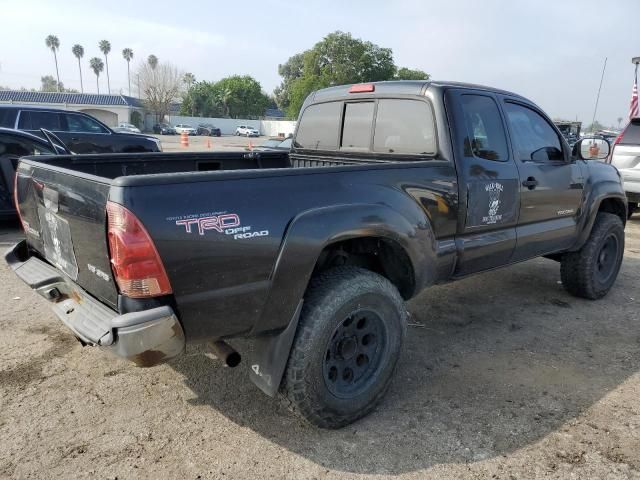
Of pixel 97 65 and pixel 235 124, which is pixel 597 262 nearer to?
Result: pixel 235 124

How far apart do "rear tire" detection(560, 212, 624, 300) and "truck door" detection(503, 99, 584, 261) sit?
1.26 feet

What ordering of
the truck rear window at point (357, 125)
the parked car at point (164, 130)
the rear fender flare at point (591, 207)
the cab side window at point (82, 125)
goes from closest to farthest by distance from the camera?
the truck rear window at point (357, 125) → the rear fender flare at point (591, 207) → the cab side window at point (82, 125) → the parked car at point (164, 130)

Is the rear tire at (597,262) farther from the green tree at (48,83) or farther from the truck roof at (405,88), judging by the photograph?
the green tree at (48,83)

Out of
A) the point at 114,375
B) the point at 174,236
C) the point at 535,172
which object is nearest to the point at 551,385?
the point at 535,172

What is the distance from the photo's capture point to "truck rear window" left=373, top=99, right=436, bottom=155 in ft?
11.3

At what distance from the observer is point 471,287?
5367 mm

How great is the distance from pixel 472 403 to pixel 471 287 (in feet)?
7.98

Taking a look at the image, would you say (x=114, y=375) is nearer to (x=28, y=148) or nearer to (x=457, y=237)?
(x=457, y=237)

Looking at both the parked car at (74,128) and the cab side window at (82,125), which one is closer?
the parked car at (74,128)

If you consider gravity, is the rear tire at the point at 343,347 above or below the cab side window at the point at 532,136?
below

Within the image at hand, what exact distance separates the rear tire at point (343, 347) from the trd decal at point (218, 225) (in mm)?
580

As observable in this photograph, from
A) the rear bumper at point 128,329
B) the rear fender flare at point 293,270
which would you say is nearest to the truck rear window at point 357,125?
the rear fender flare at point 293,270

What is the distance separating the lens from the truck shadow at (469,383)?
2.68 metres

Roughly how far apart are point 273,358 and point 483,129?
2284 millimetres
